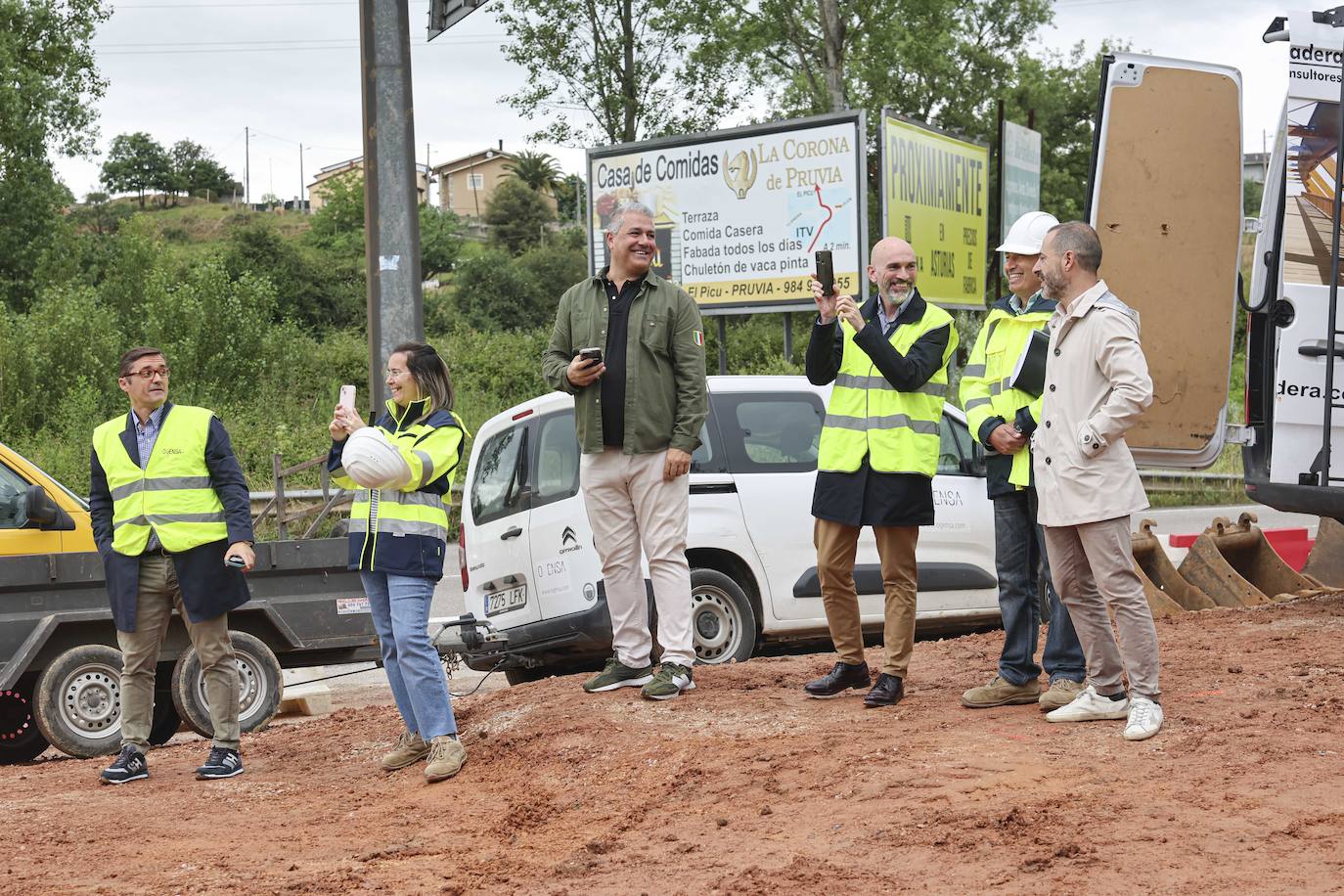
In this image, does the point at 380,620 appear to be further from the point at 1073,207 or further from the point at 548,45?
the point at 1073,207

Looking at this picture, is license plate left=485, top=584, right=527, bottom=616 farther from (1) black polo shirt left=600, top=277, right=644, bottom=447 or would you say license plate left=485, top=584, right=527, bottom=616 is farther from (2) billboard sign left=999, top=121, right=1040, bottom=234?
(2) billboard sign left=999, top=121, right=1040, bottom=234

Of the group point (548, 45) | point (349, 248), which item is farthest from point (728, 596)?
point (349, 248)

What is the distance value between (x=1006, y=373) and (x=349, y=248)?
181 ft

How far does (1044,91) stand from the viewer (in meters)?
46.9

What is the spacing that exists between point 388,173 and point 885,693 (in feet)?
14.3

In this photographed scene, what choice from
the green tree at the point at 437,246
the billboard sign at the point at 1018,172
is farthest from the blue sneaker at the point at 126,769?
the green tree at the point at 437,246

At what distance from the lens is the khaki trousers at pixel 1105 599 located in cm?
562

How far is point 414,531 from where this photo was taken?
6.33 m

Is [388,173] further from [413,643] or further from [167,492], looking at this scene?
[413,643]

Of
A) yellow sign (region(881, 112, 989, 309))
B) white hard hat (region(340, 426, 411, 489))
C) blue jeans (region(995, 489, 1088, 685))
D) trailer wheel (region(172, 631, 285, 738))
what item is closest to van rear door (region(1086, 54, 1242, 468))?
blue jeans (region(995, 489, 1088, 685))

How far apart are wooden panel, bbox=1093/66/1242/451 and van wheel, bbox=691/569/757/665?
2849mm

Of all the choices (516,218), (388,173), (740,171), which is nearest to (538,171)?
(516,218)

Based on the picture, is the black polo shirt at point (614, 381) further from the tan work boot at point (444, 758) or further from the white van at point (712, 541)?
the white van at point (712, 541)

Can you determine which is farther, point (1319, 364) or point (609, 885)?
point (1319, 364)
